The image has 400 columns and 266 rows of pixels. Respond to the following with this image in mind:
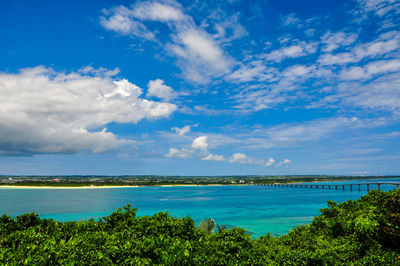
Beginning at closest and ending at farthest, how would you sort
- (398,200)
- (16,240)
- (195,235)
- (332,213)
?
(16,240)
(195,235)
(398,200)
(332,213)

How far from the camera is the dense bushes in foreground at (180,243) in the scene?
8.80 meters

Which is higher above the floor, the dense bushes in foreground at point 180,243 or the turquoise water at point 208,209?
the dense bushes in foreground at point 180,243

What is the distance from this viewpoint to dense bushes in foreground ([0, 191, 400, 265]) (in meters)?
8.80

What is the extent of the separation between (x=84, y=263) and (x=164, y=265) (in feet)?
8.71

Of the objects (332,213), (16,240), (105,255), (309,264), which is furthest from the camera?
(332,213)

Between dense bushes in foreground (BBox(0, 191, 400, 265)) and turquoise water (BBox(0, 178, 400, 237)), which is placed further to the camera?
turquoise water (BBox(0, 178, 400, 237))

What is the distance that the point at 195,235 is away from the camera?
1402 cm

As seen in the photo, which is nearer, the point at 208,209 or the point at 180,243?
the point at 180,243

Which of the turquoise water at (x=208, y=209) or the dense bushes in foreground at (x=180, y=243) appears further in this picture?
the turquoise water at (x=208, y=209)

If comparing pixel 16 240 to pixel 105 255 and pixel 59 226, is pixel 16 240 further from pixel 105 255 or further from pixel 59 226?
pixel 105 255

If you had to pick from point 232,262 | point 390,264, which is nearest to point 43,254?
point 232,262

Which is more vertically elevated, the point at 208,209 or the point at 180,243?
the point at 180,243

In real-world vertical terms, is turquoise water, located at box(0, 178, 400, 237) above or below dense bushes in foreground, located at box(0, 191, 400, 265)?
below

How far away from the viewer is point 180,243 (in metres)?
9.52
